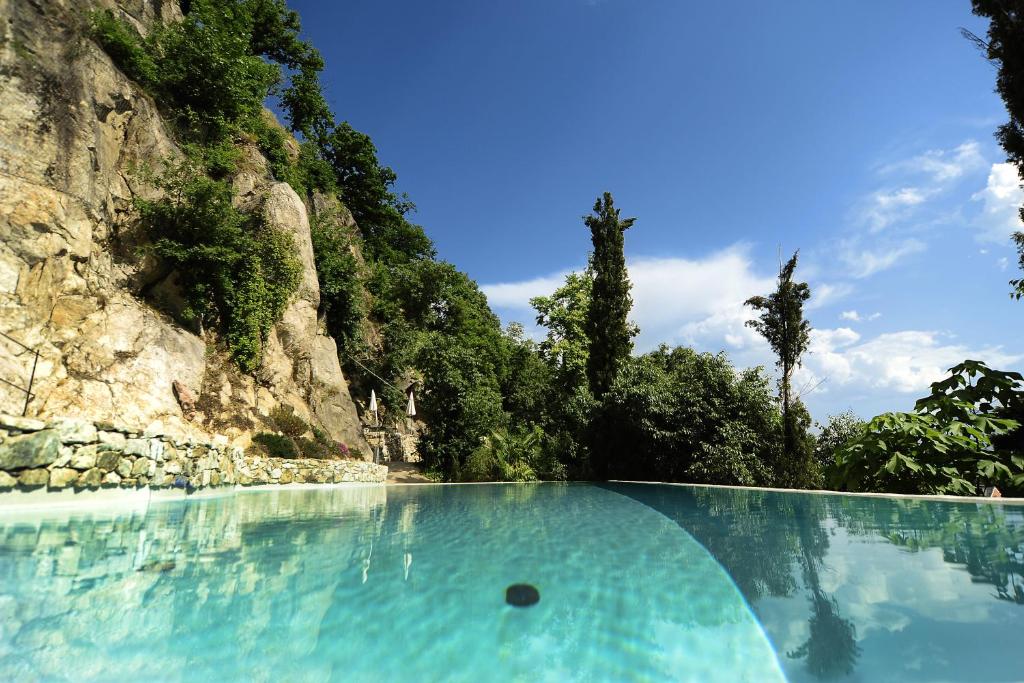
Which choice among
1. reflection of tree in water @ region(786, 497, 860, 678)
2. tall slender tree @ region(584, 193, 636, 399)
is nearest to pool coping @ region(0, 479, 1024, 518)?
reflection of tree in water @ region(786, 497, 860, 678)

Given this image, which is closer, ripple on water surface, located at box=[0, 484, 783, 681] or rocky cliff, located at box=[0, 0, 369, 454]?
ripple on water surface, located at box=[0, 484, 783, 681]

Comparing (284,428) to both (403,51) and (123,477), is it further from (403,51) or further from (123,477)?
(403,51)

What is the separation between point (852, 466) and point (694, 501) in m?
3.16

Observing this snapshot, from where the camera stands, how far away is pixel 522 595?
12.0 ft

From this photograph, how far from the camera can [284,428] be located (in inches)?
621

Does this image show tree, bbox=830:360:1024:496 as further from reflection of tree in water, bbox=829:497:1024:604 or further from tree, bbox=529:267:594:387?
tree, bbox=529:267:594:387

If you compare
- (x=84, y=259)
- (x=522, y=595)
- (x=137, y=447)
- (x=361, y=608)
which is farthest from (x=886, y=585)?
(x=84, y=259)

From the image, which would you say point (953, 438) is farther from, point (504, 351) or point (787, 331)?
point (504, 351)

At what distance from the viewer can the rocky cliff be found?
10.1 meters

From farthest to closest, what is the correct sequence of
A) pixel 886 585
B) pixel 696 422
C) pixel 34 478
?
pixel 696 422
pixel 34 478
pixel 886 585

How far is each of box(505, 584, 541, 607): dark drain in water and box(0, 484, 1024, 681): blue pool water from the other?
0.25 feet

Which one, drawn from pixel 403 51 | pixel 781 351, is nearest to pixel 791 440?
pixel 781 351

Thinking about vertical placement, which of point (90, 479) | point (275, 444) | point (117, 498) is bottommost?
point (117, 498)

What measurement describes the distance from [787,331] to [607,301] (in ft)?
22.8
